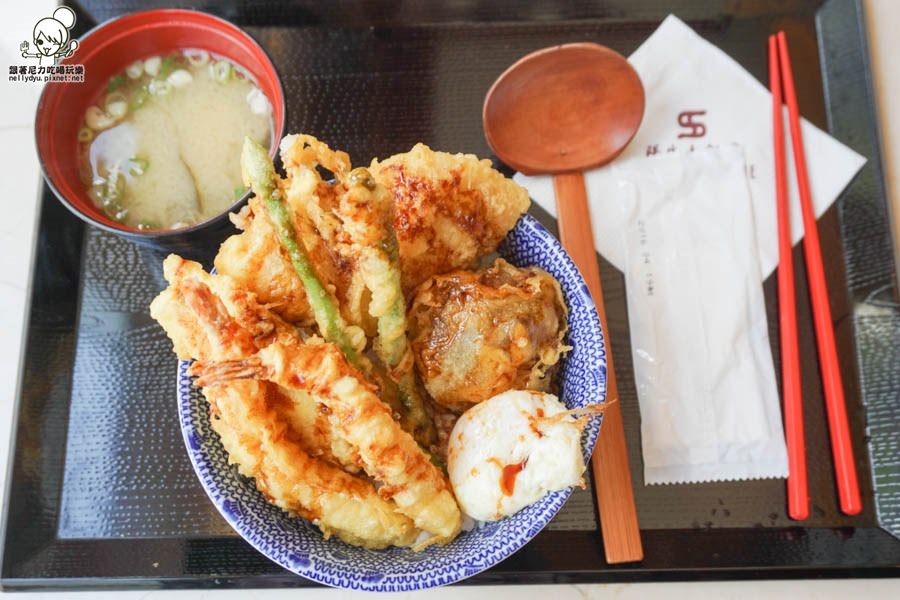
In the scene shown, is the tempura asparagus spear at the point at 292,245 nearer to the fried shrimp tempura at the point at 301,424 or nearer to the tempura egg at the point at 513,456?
the fried shrimp tempura at the point at 301,424

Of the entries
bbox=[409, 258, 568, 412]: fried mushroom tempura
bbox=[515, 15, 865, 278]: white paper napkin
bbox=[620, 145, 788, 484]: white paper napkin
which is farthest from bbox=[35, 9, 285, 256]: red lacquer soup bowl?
bbox=[620, 145, 788, 484]: white paper napkin

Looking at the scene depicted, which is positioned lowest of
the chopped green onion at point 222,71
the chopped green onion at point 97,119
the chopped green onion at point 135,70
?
the chopped green onion at point 97,119

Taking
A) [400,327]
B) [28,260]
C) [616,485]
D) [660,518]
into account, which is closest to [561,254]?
[400,327]

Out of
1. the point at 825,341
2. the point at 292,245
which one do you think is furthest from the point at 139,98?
the point at 825,341

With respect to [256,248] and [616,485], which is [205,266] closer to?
[256,248]

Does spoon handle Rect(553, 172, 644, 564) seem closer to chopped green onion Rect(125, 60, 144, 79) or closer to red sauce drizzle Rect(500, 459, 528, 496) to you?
red sauce drizzle Rect(500, 459, 528, 496)

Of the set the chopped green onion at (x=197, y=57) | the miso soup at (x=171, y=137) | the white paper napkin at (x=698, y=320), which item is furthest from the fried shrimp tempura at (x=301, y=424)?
the chopped green onion at (x=197, y=57)
